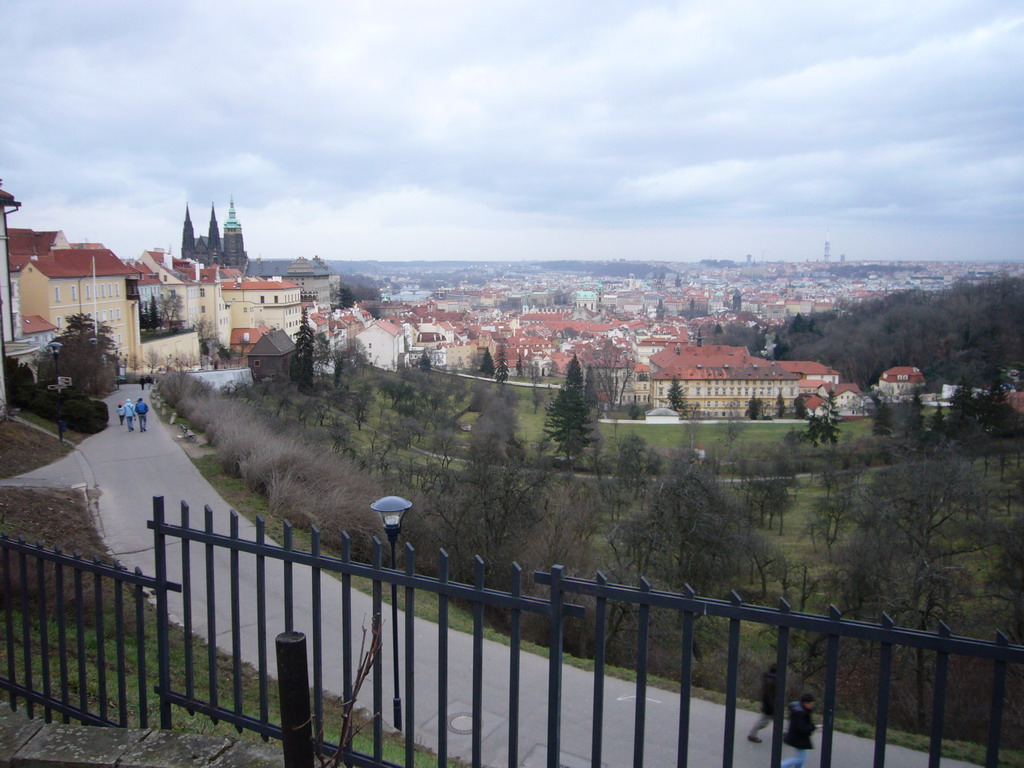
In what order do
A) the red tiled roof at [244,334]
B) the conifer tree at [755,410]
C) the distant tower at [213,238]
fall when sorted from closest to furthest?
the red tiled roof at [244,334] < the conifer tree at [755,410] < the distant tower at [213,238]

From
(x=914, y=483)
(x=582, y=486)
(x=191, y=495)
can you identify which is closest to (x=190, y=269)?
(x=582, y=486)

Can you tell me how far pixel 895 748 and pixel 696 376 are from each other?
67023 mm

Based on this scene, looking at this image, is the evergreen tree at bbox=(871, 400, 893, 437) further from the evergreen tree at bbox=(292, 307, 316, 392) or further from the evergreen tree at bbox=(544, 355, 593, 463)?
the evergreen tree at bbox=(292, 307, 316, 392)

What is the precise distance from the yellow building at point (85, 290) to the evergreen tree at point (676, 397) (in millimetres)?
40979

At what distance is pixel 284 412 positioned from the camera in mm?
30484

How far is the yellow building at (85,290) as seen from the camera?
31.0m

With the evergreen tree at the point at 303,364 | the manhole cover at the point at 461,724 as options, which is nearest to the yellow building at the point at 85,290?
the evergreen tree at the point at 303,364

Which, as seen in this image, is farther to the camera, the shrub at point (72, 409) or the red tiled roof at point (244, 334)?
the red tiled roof at point (244, 334)

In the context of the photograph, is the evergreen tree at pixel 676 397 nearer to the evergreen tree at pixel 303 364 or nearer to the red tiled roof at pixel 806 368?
the red tiled roof at pixel 806 368

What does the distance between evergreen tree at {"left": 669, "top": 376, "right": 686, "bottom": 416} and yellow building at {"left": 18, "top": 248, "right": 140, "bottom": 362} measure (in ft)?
134

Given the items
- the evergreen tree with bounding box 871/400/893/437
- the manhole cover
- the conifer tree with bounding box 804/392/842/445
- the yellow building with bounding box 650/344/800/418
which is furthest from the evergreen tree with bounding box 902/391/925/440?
the manhole cover

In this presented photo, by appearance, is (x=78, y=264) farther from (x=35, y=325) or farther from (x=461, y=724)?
(x=461, y=724)

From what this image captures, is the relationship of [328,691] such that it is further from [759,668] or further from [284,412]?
[284,412]

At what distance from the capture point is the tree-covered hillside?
230 ft
